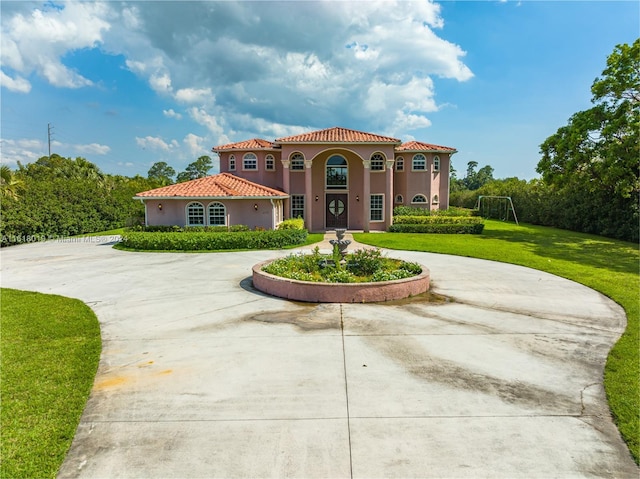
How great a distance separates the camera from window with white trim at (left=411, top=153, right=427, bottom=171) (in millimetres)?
29500

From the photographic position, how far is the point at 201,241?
59.1 feet

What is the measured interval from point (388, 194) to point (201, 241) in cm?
1293

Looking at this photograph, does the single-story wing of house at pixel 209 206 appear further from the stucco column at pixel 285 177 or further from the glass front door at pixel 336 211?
the glass front door at pixel 336 211

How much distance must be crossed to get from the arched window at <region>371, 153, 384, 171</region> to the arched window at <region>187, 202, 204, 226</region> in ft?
40.0

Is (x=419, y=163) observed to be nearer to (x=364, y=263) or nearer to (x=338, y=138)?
(x=338, y=138)

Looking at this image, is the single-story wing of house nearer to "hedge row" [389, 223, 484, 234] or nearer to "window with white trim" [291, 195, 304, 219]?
"window with white trim" [291, 195, 304, 219]

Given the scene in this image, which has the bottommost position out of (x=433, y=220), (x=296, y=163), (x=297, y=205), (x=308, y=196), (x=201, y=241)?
(x=201, y=241)

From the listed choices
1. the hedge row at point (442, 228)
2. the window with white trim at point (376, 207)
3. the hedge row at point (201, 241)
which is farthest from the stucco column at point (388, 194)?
the hedge row at point (201, 241)

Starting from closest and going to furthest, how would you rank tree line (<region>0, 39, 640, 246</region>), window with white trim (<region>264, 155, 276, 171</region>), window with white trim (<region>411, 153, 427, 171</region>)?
tree line (<region>0, 39, 640, 246</region>) → window with white trim (<region>264, 155, 276, 171</region>) → window with white trim (<region>411, 153, 427, 171</region>)

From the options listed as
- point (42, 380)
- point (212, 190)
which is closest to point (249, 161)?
point (212, 190)

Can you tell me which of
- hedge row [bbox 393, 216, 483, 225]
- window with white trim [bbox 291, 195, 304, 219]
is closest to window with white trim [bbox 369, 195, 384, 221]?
hedge row [bbox 393, 216, 483, 225]

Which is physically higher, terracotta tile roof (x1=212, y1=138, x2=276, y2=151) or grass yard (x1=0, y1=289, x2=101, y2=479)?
terracotta tile roof (x1=212, y1=138, x2=276, y2=151)

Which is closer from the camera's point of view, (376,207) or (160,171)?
(376,207)

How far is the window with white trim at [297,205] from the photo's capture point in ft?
89.0
